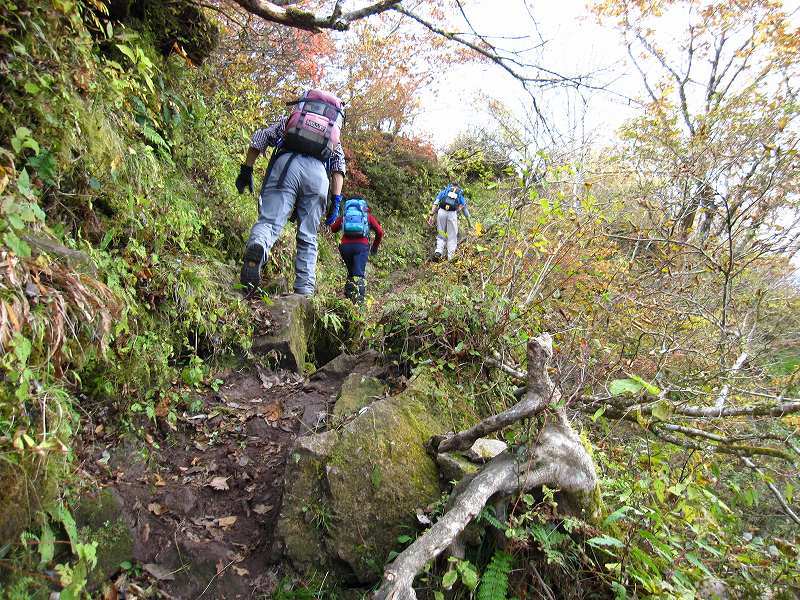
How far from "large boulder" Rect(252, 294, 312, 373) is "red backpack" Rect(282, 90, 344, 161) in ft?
5.85

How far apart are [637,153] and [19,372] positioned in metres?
8.56

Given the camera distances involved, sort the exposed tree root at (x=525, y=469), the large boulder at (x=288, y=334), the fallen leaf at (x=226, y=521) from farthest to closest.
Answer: the large boulder at (x=288, y=334) → the fallen leaf at (x=226, y=521) → the exposed tree root at (x=525, y=469)

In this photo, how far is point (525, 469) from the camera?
8.86 feet

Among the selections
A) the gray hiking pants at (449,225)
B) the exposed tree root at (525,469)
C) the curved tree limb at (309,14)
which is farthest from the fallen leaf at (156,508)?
the gray hiking pants at (449,225)

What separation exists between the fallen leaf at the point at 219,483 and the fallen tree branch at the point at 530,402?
1.66 meters

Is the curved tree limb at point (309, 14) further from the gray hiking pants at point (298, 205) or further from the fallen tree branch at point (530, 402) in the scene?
the fallen tree branch at point (530, 402)

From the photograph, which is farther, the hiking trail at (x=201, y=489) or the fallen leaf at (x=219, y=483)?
the fallen leaf at (x=219, y=483)

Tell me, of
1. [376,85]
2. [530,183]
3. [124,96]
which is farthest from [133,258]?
[376,85]

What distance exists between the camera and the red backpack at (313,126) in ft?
17.1

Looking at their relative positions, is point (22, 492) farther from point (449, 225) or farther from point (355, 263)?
point (449, 225)

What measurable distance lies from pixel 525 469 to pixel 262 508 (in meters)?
1.90

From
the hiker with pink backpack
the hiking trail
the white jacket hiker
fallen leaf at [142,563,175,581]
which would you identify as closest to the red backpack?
the hiker with pink backpack

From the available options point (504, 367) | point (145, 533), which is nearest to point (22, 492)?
point (145, 533)

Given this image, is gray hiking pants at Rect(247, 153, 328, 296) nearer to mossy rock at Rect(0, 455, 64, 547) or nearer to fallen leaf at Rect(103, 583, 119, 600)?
mossy rock at Rect(0, 455, 64, 547)
